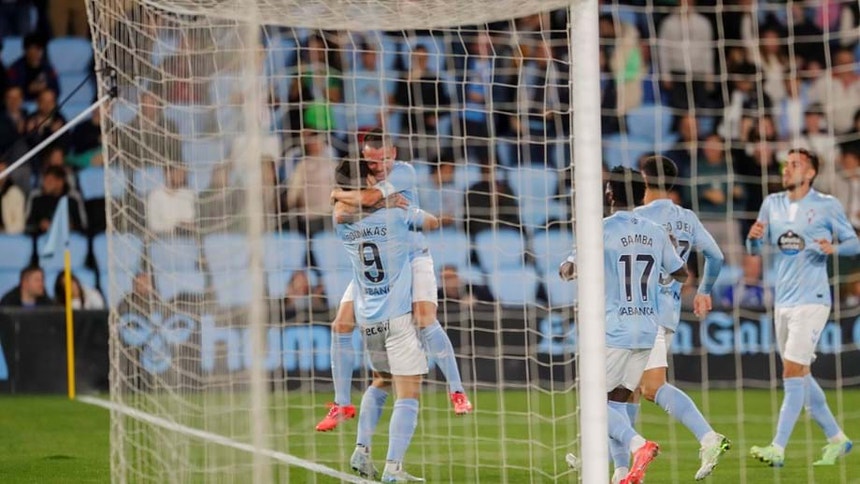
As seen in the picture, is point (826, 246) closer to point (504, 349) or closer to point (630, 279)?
point (630, 279)

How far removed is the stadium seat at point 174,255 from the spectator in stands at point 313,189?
4481mm

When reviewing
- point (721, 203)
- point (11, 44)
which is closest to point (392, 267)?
point (721, 203)

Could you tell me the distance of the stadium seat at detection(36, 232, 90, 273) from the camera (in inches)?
679

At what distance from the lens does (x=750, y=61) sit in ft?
57.5

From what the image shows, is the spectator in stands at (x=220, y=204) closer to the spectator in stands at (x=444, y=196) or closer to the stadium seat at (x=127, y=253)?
the stadium seat at (x=127, y=253)

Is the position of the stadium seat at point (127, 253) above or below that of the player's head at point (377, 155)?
below

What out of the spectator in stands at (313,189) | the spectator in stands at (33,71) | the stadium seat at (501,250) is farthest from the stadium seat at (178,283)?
the spectator in stands at (33,71)

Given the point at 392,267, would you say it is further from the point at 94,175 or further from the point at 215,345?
the point at 94,175

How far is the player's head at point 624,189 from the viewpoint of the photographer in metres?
8.70

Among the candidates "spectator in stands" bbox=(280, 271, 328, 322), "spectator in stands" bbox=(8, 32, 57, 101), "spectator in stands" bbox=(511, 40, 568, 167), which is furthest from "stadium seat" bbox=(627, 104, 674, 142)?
"spectator in stands" bbox=(8, 32, 57, 101)

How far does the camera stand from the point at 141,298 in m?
9.02

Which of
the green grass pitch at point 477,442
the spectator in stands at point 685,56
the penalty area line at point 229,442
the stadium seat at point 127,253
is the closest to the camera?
the penalty area line at point 229,442

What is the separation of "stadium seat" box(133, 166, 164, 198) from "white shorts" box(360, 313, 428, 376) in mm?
1623

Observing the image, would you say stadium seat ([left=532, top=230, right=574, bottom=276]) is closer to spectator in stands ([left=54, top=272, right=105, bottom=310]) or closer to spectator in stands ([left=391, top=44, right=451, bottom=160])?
spectator in stands ([left=391, top=44, right=451, bottom=160])
